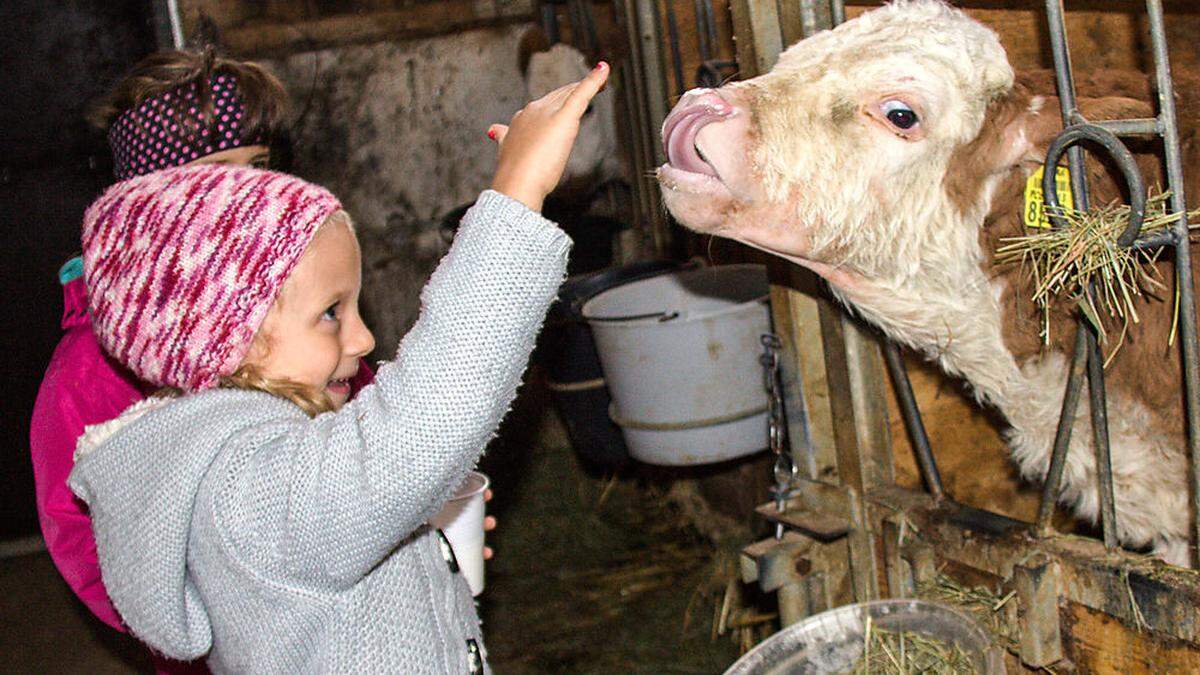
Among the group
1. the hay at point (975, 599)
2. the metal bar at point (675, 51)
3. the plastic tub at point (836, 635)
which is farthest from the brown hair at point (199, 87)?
the metal bar at point (675, 51)

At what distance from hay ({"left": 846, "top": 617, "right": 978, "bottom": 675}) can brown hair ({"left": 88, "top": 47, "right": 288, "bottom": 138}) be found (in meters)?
1.65

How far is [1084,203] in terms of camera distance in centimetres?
187

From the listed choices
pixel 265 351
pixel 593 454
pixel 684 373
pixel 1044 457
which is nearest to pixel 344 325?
pixel 265 351

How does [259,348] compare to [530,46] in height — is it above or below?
below

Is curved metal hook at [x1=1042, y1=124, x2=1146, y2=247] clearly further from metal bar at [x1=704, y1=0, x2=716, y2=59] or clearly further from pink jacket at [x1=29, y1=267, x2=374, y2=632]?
metal bar at [x1=704, y1=0, x2=716, y2=59]

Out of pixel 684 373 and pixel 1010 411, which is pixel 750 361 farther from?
pixel 1010 411

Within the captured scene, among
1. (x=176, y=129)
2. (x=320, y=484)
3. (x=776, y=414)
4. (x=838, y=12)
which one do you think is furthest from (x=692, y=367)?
(x=320, y=484)

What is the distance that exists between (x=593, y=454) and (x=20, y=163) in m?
3.11

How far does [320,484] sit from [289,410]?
0.70ft

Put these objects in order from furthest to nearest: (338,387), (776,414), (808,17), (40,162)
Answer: (40,162) < (776,414) < (808,17) < (338,387)

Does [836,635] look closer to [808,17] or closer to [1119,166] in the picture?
[1119,166]

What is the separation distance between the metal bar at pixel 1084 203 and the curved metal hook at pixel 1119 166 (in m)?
0.02

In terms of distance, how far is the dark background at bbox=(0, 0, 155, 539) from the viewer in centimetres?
480

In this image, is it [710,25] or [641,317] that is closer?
[641,317]
